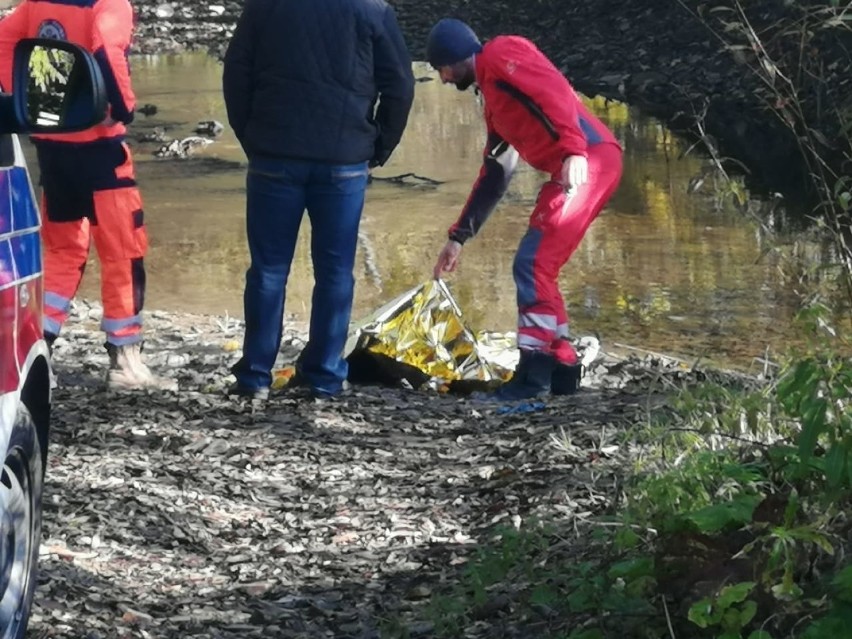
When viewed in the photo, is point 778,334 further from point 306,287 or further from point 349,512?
point 349,512

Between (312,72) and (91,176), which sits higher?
(312,72)

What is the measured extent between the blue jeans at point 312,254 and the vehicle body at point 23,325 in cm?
285

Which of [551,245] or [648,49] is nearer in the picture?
[551,245]

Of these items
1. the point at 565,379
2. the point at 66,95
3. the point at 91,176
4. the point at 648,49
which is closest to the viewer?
the point at 66,95

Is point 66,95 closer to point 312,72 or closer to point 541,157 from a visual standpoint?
point 312,72

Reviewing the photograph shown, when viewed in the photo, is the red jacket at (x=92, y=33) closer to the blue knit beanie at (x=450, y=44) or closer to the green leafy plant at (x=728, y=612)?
the blue knit beanie at (x=450, y=44)

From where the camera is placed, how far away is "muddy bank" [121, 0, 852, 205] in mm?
16797

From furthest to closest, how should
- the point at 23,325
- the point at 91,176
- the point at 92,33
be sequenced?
1. the point at 91,176
2. the point at 92,33
3. the point at 23,325

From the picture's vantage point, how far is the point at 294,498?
6402 millimetres

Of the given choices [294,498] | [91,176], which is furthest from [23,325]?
[91,176]

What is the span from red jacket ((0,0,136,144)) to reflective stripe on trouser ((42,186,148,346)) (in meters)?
0.34

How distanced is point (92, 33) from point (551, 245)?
2.27 meters

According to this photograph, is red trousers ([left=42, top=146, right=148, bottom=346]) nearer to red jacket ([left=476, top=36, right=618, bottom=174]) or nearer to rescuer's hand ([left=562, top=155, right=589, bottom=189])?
red jacket ([left=476, top=36, right=618, bottom=174])

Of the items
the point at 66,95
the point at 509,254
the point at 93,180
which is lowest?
the point at 509,254
